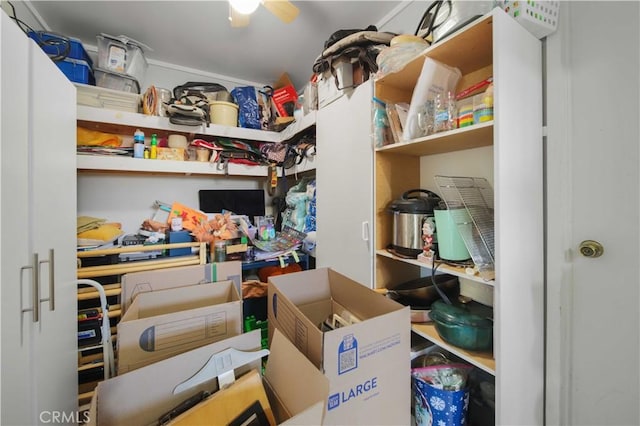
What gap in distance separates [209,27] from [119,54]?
71cm

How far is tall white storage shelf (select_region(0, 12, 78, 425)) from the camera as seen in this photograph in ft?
2.37

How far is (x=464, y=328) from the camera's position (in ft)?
3.18

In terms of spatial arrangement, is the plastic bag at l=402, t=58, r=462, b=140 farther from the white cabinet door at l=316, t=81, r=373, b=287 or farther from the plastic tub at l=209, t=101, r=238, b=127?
the plastic tub at l=209, t=101, r=238, b=127

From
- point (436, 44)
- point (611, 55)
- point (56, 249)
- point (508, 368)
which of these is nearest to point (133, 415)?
point (56, 249)

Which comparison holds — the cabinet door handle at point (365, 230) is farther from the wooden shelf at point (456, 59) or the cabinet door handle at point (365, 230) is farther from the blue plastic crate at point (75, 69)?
the blue plastic crate at point (75, 69)

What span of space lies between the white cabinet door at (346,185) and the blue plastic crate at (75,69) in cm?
168

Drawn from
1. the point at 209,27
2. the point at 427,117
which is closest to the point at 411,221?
the point at 427,117

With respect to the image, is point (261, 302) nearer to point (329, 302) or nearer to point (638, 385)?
point (329, 302)

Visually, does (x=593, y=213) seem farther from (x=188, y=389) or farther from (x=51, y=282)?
(x=51, y=282)

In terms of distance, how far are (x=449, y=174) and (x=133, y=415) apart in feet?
5.11

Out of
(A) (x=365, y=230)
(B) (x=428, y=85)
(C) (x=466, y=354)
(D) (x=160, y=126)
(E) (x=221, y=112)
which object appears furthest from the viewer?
(E) (x=221, y=112)

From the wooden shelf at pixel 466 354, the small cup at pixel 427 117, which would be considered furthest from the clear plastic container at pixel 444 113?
the wooden shelf at pixel 466 354

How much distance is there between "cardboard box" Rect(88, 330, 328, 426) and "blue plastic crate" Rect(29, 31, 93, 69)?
210 cm

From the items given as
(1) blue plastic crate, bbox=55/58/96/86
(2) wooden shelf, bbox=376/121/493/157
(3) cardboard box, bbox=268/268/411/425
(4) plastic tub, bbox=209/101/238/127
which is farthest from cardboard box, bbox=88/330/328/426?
(1) blue plastic crate, bbox=55/58/96/86
